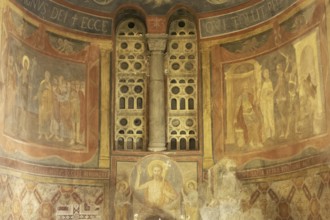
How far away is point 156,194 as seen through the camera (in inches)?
480

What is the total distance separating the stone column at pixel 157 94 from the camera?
12.5 meters

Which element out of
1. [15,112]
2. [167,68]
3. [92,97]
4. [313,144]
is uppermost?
[167,68]

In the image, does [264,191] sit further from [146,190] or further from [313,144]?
[146,190]

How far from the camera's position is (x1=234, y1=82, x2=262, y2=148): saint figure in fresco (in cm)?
1194

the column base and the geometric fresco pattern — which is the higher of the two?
the column base

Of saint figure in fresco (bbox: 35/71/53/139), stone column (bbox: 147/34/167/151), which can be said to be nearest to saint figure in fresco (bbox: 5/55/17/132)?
saint figure in fresco (bbox: 35/71/53/139)

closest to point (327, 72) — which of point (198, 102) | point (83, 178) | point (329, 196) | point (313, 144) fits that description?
point (313, 144)

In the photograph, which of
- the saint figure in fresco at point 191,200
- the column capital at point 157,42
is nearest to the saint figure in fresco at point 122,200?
the saint figure in fresco at point 191,200

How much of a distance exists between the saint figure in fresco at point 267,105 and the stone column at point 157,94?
2.21m

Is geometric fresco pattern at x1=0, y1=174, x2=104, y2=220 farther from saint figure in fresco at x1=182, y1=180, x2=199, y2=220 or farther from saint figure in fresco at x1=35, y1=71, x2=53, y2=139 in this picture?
saint figure in fresco at x1=182, y1=180, x2=199, y2=220

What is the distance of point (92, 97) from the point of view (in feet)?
41.0

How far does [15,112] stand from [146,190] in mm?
3305

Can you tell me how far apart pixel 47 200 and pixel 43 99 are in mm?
2024

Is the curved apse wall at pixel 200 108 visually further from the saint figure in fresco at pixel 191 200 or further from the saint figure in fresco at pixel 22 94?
the saint figure in fresco at pixel 191 200
